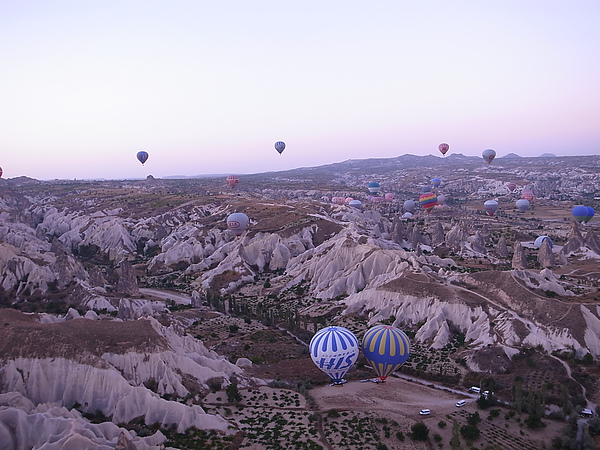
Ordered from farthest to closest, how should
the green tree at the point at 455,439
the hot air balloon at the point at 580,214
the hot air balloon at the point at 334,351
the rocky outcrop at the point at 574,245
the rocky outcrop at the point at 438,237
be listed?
1. the hot air balloon at the point at 580,214
2. the rocky outcrop at the point at 438,237
3. the rocky outcrop at the point at 574,245
4. the hot air balloon at the point at 334,351
5. the green tree at the point at 455,439

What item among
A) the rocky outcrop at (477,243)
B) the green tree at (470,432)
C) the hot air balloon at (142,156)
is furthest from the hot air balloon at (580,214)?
the hot air balloon at (142,156)

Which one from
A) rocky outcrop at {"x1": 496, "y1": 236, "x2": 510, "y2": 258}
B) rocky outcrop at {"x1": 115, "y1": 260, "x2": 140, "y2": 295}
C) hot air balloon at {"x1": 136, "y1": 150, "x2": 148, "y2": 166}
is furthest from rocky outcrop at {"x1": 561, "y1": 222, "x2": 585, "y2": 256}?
hot air balloon at {"x1": 136, "y1": 150, "x2": 148, "y2": 166}

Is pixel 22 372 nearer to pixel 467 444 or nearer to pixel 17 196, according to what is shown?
pixel 467 444

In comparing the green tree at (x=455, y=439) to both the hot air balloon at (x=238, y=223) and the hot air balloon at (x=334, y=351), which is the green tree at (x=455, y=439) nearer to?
the hot air balloon at (x=334, y=351)

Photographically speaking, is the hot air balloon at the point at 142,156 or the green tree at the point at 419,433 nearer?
the green tree at the point at 419,433

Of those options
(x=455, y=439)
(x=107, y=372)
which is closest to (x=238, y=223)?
(x=107, y=372)

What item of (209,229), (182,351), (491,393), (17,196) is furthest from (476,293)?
(17,196)

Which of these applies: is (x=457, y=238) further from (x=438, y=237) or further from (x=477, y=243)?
(x=438, y=237)
